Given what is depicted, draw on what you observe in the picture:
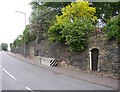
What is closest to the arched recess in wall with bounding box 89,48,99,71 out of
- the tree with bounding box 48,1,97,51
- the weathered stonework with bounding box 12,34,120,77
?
the weathered stonework with bounding box 12,34,120,77

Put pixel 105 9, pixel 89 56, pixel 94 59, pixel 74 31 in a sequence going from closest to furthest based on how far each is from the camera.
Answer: pixel 94 59
pixel 89 56
pixel 74 31
pixel 105 9

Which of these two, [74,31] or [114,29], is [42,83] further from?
[74,31]

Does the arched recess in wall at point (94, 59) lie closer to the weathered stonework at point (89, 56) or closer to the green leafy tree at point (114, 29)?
the weathered stonework at point (89, 56)

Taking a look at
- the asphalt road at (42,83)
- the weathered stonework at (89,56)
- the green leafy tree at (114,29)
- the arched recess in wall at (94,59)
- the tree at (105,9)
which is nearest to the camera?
the asphalt road at (42,83)

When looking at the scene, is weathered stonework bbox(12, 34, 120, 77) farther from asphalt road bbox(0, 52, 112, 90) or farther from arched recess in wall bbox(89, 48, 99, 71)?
asphalt road bbox(0, 52, 112, 90)

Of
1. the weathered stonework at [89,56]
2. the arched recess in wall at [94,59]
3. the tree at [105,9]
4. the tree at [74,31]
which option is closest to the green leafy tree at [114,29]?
the weathered stonework at [89,56]

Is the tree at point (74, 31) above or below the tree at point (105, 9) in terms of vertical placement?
below

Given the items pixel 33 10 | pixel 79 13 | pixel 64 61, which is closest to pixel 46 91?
pixel 64 61

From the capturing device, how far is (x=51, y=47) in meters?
35.1

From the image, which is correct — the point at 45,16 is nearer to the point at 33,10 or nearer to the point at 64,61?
the point at 33,10

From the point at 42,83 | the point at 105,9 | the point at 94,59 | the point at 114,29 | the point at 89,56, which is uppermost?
the point at 105,9

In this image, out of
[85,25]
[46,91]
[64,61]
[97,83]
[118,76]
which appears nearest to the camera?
[46,91]

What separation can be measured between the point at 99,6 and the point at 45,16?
7751mm

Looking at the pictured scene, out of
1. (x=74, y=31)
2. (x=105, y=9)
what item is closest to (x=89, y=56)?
(x=74, y=31)
